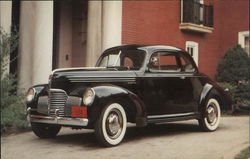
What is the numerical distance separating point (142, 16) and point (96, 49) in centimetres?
287

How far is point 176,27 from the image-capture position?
60.5ft

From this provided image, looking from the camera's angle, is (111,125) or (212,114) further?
(212,114)

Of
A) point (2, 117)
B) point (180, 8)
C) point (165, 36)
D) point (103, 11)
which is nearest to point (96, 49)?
point (103, 11)

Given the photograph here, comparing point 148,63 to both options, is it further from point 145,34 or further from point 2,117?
point 145,34

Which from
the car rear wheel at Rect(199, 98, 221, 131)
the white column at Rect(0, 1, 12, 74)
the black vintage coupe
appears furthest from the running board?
the white column at Rect(0, 1, 12, 74)

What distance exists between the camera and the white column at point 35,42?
11945 mm

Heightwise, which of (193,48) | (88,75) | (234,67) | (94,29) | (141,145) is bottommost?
(141,145)

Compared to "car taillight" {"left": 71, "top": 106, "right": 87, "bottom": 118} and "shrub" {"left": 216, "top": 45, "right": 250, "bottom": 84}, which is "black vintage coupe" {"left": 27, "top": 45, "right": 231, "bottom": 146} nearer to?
"car taillight" {"left": 71, "top": 106, "right": 87, "bottom": 118}

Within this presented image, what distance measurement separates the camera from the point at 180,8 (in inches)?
730

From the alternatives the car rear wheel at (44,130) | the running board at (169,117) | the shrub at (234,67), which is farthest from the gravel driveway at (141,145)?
Result: the shrub at (234,67)

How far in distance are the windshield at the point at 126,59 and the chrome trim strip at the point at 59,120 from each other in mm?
1626

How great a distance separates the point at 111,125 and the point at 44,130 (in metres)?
1.67

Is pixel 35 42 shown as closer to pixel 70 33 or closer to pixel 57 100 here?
pixel 57 100

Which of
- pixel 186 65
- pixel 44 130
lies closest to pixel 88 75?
pixel 44 130
